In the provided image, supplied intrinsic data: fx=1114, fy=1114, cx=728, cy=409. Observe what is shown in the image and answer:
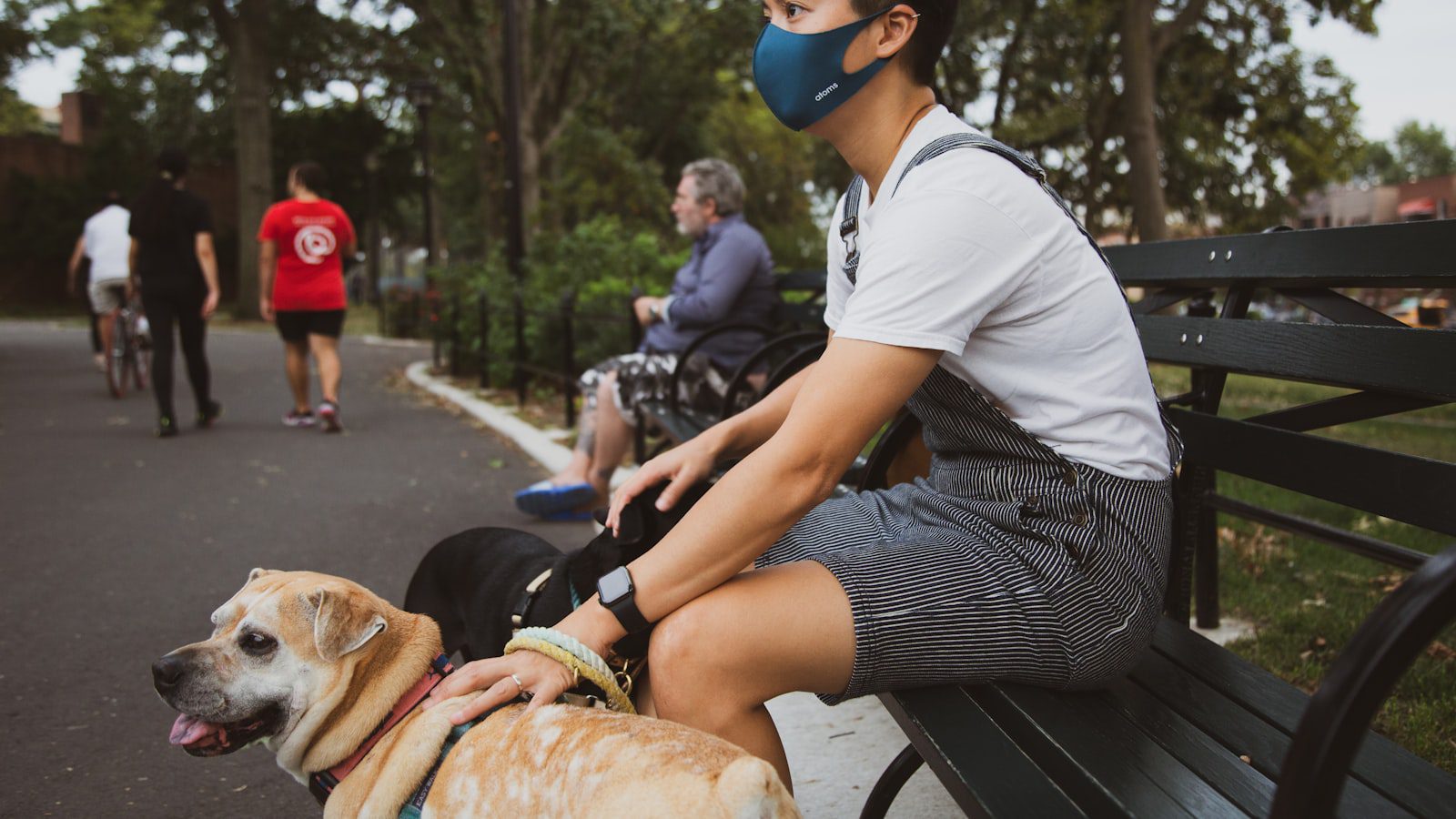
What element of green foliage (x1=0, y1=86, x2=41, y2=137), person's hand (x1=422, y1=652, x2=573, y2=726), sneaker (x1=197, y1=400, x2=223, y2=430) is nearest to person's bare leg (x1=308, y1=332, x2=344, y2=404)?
sneaker (x1=197, y1=400, x2=223, y2=430)

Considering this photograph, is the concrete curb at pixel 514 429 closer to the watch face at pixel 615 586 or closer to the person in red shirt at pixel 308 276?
the person in red shirt at pixel 308 276

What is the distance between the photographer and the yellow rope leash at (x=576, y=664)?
1725 millimetres

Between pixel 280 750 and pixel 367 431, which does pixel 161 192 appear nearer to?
pixel 367 431

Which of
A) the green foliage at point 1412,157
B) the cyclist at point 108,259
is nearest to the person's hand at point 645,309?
the cyclist at point 108,259

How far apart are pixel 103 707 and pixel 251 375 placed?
38.4ft

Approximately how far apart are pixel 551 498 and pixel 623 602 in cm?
403

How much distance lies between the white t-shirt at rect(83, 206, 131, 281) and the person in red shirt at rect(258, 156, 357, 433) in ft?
12.7

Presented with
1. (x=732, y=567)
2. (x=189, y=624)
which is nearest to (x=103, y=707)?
(x=189, y=624)

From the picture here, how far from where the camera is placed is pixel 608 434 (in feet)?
19.7

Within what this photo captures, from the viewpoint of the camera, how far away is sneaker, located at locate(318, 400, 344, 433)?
9188mm

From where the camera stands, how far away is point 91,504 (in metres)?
6.45

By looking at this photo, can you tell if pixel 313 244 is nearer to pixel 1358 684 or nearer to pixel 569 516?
pixel 569 516

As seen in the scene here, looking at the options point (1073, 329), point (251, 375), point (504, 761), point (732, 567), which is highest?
point (1073, 329)

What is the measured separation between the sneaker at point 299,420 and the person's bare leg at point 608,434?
4.58 m
